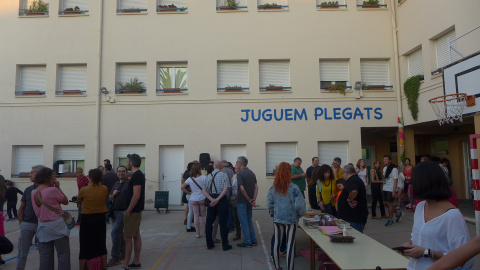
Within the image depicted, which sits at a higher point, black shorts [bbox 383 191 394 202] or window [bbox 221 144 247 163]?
window [bbox 221 144 247 163]

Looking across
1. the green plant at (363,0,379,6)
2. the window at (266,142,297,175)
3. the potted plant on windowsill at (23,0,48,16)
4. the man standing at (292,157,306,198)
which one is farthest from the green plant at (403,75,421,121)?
the potted plant on windowsill at (23,0,48,16)

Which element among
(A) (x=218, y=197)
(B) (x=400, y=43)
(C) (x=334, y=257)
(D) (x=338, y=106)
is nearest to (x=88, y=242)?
(A) (x=218, y=197)

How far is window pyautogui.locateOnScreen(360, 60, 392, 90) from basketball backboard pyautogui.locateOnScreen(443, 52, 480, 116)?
3.85 meters

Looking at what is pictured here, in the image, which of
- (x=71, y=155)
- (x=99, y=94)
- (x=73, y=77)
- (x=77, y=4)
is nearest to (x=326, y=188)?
(x=99, y=94)

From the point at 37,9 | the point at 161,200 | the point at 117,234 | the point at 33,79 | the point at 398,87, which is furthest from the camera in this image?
the point at 37,9

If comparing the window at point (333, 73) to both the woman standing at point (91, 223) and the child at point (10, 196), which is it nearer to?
the woman standing at point (91, 223)

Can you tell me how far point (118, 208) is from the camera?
19.5 ft

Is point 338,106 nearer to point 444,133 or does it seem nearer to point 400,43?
point 400,43

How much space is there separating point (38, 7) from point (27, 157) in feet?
21.0

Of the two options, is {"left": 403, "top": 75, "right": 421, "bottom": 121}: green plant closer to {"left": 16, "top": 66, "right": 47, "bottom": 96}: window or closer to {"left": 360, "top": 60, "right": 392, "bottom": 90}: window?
{"left": 360, "top": 60, "right": 392, "bottom": 90}: window

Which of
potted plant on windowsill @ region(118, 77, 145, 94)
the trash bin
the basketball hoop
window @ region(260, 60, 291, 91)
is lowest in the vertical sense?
the trash bin

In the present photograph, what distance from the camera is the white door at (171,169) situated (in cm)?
1367

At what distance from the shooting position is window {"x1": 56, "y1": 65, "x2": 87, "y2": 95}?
14.2 m

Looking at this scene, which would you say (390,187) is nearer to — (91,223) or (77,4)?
(91,223)
